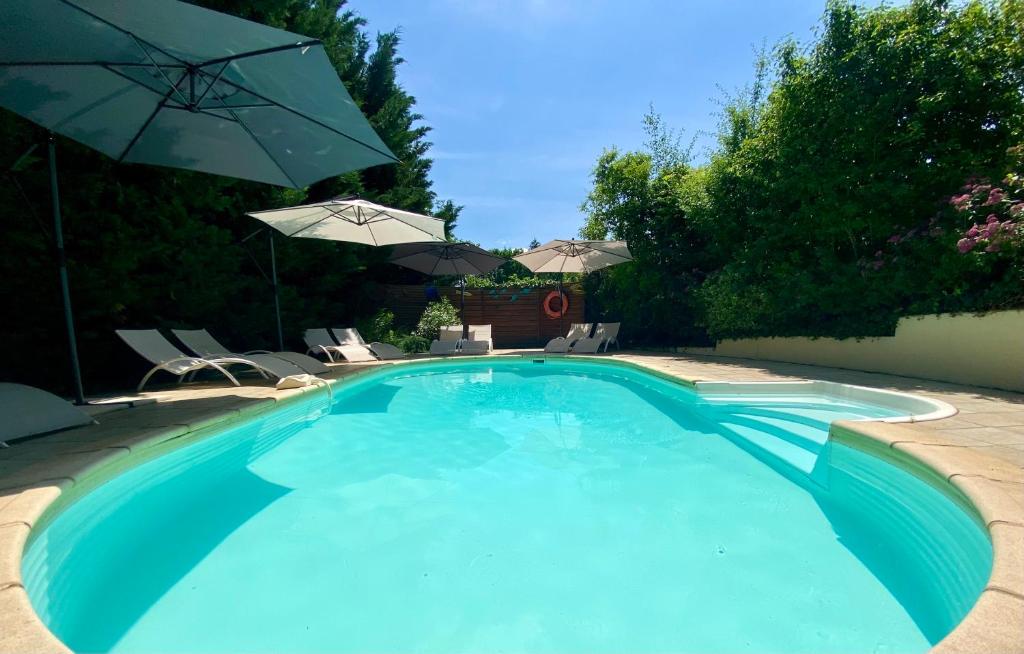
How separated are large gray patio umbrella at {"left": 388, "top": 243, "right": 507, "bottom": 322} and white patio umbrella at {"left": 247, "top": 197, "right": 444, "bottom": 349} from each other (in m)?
4.14

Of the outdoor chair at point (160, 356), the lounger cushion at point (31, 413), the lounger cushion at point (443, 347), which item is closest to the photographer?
the lounger cushion at point (31, 413)

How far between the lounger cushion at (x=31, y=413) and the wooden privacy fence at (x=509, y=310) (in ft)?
36.3

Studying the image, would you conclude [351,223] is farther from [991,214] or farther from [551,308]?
[991,214]

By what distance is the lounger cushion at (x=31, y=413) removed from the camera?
3.83 meters

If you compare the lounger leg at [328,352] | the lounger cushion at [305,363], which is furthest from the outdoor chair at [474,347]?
the lounger cushion at [305,363]

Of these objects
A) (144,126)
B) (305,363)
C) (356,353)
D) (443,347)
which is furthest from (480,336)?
(144,126)

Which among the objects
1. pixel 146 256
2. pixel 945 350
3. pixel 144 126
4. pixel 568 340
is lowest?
pixel 568 340

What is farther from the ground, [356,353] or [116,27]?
[116,27]

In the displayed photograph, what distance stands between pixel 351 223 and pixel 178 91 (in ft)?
15.8

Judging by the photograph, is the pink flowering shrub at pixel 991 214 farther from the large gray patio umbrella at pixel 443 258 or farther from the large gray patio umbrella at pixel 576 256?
the large gray patio umbrella at pixel 443 258

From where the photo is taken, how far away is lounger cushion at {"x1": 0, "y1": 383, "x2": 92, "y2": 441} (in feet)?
12.6

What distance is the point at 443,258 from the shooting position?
13.9 meters

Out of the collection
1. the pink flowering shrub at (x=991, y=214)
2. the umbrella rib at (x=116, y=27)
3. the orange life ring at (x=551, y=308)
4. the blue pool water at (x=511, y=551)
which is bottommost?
the blue pool water at (x=511, y=551)

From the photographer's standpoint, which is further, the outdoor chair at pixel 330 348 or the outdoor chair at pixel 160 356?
the outdoor chair at pixel 330 348
